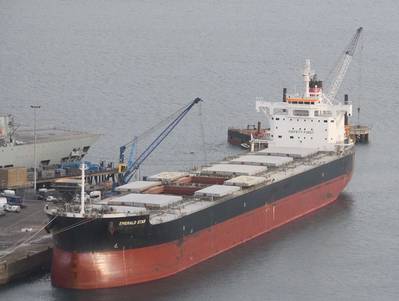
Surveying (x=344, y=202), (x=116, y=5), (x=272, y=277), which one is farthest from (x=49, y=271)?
(x=116, y=5)

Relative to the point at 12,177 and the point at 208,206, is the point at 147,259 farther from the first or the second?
the point at 12,177

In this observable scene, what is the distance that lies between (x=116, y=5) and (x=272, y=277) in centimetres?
13178

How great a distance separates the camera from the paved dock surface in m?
41.3

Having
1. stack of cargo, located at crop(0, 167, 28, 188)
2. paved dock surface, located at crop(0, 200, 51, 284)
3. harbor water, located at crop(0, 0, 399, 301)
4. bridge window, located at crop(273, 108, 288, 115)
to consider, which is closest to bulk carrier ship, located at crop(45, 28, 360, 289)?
bridge window, located at crop(273, 108, 288, 115)

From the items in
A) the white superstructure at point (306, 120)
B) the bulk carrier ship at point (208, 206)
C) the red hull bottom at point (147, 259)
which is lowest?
the red hull bottom at point (147, 259)

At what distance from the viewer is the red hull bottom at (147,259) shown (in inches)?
1607

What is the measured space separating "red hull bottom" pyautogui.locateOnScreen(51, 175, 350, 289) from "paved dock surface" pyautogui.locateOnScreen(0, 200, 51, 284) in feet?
3.53

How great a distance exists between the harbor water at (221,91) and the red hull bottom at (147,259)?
379 millimetres

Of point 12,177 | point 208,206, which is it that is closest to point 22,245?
point 208,206

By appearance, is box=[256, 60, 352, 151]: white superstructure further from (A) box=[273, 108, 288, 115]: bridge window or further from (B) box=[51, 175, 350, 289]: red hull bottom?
(B) box=[51, 175, 350, 289]: red hull bottom

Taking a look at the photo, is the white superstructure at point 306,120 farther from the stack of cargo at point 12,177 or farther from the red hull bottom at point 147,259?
the stack of cargo at point 12,177

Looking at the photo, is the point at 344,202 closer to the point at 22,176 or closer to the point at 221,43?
the point at 22,176

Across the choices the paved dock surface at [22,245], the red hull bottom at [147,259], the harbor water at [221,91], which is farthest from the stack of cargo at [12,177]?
the red hull bottom at [147,259]

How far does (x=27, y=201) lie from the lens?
51.7m
